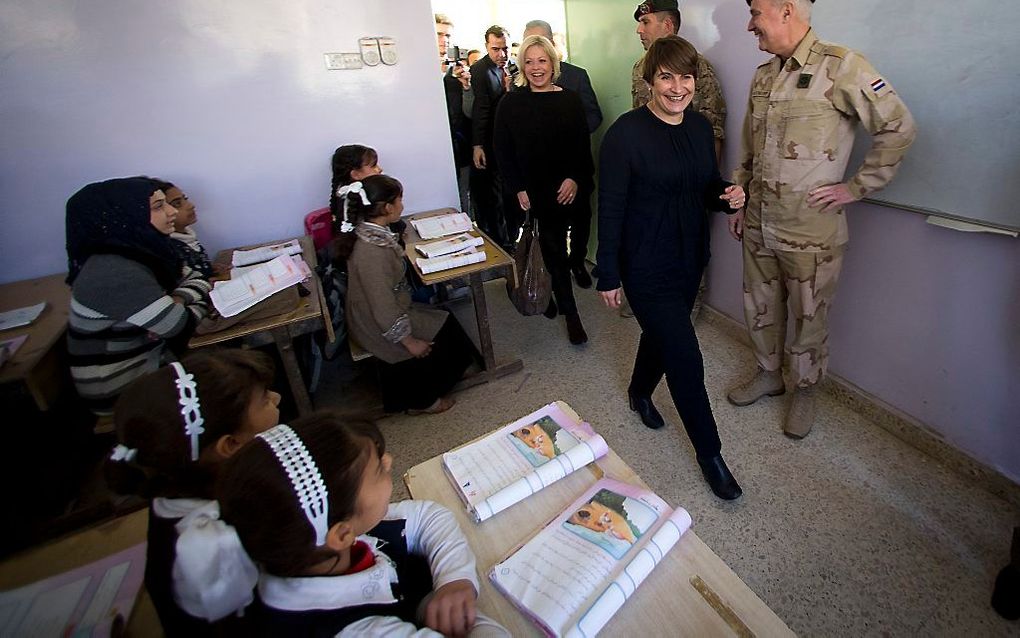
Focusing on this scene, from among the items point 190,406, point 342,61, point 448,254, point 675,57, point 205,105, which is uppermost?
point 342,61

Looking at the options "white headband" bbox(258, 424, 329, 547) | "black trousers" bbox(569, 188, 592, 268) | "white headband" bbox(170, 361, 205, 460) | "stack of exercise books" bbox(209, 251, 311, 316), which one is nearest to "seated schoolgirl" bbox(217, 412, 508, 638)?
"white headband" bbox(258, 424, 329, 547)

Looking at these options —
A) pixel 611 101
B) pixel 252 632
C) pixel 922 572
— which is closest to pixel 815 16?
pixel 611 101

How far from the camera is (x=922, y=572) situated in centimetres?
151

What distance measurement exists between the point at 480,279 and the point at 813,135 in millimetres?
1380

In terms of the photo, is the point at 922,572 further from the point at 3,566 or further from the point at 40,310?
the point at 40,310

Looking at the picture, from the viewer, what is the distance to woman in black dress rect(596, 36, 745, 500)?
160 centimetres

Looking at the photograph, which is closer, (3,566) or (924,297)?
(3,566)

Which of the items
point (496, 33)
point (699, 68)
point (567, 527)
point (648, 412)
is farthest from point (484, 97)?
point (567, 527)

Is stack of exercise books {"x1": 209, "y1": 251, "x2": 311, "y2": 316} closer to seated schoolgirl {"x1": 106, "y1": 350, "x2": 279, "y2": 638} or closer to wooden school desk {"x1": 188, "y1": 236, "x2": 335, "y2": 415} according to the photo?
wooden school desk {"x1": 188, "y1": 236, "x2": 335, "y2": 415}

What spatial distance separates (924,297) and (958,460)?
0.59 meters

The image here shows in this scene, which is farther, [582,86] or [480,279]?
[582,86]

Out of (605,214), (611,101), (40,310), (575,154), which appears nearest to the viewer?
(605,214)

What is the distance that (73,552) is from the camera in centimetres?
109

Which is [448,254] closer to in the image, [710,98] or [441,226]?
[441,226]
